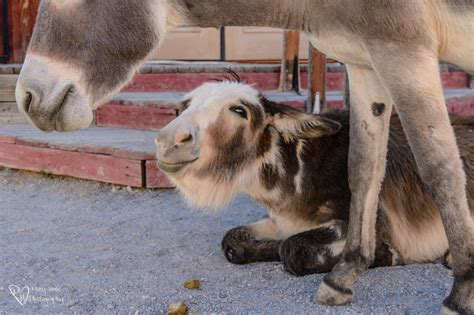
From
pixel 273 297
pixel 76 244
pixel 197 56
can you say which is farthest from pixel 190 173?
pixel 197 56

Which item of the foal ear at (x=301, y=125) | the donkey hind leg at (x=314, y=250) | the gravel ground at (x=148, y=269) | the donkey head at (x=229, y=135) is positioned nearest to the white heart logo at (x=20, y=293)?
the gravel ground at (x=148, y=269)

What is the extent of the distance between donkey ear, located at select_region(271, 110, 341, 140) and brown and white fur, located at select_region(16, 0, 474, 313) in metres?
0.54

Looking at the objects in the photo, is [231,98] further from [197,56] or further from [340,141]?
[197,56]

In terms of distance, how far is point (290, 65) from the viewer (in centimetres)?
642

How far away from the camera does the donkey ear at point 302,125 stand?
9.04ft

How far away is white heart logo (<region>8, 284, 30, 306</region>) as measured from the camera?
253 cm

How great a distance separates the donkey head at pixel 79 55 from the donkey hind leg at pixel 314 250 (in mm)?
1054

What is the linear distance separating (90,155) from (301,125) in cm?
209

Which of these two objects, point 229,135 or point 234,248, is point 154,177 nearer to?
point 234,248

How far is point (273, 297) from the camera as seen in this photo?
98.4 inches

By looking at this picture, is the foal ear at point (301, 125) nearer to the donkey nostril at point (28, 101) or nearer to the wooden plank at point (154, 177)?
the donkey nostril at point (28, 101)

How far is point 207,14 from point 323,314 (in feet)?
3.65

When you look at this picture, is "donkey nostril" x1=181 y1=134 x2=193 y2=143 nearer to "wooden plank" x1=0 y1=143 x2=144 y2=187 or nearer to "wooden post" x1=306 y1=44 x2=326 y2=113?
"wooden plank" x1=0 y1=143 x2=144 y2=187

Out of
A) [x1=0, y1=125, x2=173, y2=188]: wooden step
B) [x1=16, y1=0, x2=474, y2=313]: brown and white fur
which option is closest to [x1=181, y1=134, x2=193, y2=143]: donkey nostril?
[x1=16, y1=0, x2=474, y2=313]: brown and white fur
